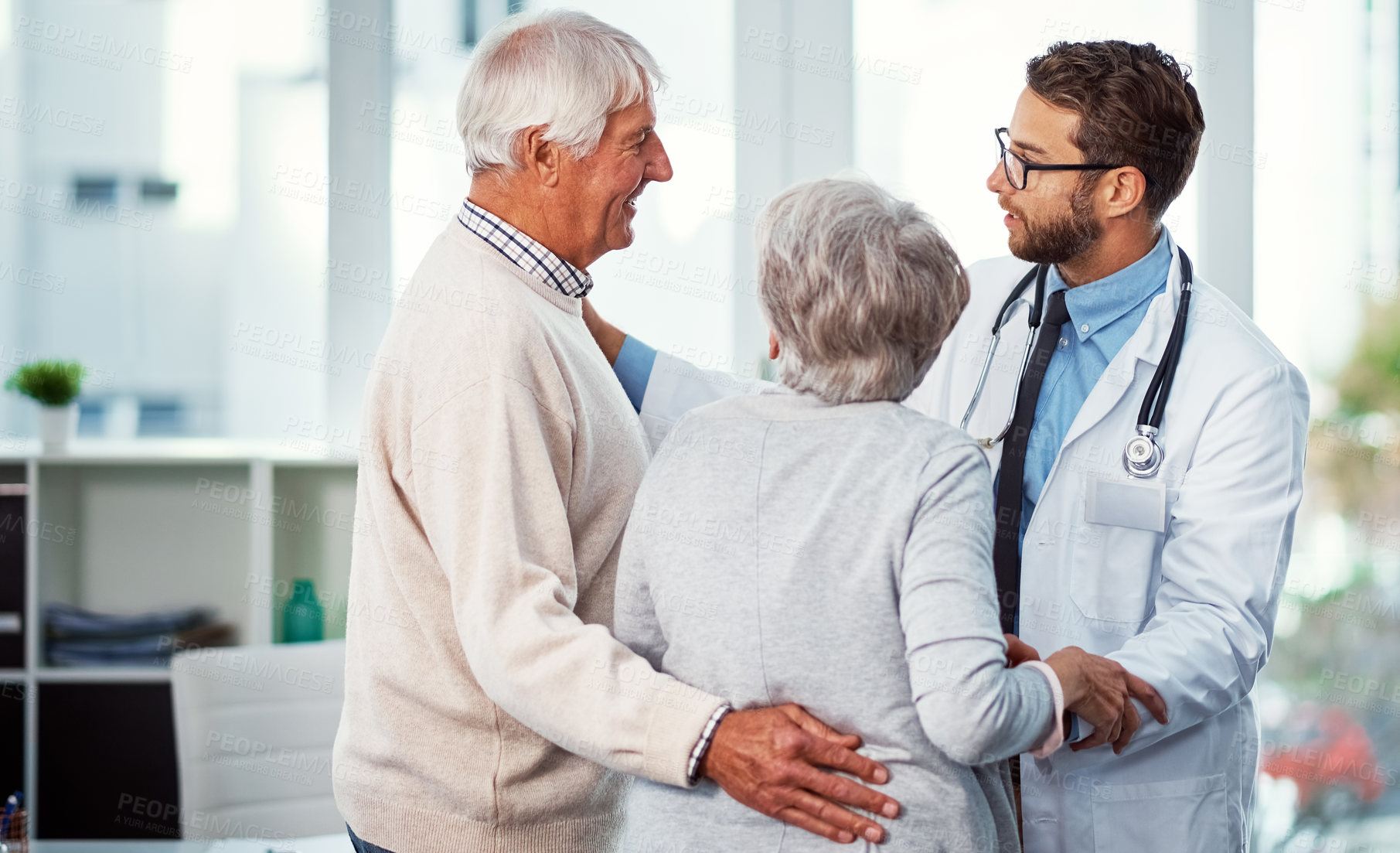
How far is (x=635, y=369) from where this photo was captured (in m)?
1.83

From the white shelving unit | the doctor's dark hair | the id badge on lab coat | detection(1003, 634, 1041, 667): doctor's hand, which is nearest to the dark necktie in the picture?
the id badge on lab coat

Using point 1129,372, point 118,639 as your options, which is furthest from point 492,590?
point 118,639

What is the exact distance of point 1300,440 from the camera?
61.5 inches

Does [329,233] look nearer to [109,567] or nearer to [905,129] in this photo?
[109,567]

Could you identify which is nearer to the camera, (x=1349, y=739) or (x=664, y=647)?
(x=664, y=647)

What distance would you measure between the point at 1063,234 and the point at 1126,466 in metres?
0.38

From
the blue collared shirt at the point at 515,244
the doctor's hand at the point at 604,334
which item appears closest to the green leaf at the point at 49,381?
the doctor's hand at the point at 604,334

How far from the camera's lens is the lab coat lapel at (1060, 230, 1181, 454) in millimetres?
1586

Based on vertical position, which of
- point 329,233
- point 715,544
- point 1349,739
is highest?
point 329,233

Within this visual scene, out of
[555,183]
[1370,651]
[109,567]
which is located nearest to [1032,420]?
[555,183]

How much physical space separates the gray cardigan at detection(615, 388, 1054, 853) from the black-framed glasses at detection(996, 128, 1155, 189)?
767mm

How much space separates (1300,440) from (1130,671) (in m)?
0.47

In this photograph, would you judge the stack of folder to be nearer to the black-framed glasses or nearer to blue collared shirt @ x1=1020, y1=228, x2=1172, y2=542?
blue collared shirt @ x1=1020, y1=228, x2=1172, y2=542

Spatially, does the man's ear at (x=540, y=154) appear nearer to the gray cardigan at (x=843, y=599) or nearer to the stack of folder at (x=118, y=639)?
the gray cardigan at (x=843, y=599)
